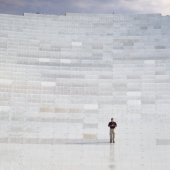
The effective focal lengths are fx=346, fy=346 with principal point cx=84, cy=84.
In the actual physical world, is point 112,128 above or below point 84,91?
below

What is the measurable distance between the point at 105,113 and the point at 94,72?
3277 millimetres

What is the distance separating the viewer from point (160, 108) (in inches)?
797

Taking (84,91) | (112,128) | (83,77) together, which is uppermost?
(83,77)

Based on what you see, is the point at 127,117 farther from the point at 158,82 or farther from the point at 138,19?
the point at 138,19

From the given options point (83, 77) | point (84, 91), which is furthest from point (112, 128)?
point (83, 77)

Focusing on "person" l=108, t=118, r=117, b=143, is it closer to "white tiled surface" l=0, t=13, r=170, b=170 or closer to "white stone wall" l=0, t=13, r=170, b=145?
"white tiled surface" l=0, t=13, r=170, b=170

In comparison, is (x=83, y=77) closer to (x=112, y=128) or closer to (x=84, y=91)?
(x=84, y=91)

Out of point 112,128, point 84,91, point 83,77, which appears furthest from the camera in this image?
point 83,77

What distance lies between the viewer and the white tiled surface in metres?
16.6

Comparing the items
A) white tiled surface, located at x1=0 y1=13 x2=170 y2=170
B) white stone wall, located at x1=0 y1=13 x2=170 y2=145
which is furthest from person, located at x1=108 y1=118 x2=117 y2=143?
white stone wall, located at x1=0 y1=13 x2=170 y2=145

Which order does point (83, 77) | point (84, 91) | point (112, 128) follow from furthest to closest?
point (83, 77), point (84, 91), point (112, 128)

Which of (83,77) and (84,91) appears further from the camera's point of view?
(83,77)

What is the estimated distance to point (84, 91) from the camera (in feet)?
69.7

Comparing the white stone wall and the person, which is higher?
the white stone wall
